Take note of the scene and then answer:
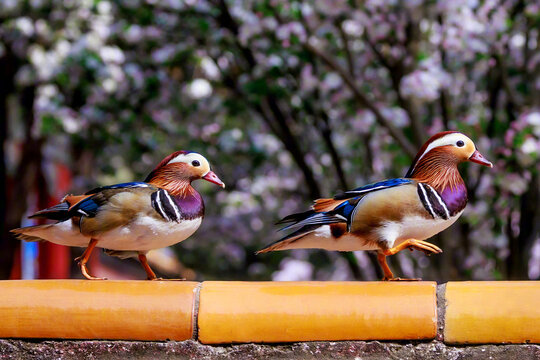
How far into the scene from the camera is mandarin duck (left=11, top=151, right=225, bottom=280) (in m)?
3.01

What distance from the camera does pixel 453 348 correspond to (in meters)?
2.62

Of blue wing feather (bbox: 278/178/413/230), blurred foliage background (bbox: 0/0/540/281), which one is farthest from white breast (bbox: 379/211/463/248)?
blurred foliage background (bbox: 0/0/540/281)

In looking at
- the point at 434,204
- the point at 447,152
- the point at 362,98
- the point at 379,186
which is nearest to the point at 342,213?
the point at 379,186

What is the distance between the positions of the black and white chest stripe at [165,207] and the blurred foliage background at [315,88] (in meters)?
4.19

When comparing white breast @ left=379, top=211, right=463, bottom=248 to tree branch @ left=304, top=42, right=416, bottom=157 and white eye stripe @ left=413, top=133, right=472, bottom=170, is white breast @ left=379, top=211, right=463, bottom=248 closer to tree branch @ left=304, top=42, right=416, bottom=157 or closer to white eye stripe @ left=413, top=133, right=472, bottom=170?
white eye stripe @ left=413, top=133, right=472, bottom=170

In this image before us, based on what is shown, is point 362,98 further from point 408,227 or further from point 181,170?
point 408,227

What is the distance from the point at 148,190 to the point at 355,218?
72 cm

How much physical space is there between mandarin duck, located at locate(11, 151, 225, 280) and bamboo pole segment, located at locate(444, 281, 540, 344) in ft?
3.11

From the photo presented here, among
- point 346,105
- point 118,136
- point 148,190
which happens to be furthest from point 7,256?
point 148,190

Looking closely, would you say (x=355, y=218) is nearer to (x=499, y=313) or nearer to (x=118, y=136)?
(x=499, y=313)

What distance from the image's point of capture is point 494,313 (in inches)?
102

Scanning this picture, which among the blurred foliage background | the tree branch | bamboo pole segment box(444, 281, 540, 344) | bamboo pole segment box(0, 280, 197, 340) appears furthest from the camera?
the blurred foliage background

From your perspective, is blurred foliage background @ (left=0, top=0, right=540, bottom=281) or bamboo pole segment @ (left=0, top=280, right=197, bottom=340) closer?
bamboo pole segment @ (left=0, top=280, right=197, bottom=340)

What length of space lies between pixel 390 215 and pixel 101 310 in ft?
3.15
